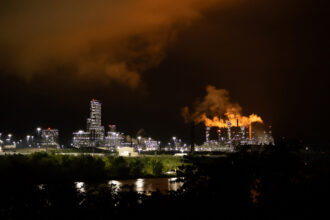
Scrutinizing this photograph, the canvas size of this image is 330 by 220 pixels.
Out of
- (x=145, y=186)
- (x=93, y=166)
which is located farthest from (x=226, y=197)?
(x=93, y=166)

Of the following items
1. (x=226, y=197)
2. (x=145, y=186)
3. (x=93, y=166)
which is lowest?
(x=145, y=186)

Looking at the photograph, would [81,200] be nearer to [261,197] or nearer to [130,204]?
[130,204]

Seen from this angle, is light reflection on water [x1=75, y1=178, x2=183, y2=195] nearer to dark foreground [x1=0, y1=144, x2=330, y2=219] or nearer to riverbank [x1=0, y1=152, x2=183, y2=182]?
dark foreground [x1=0, y1=144, x2=330, y2=219]

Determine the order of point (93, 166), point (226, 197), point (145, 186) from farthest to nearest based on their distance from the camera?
point (93, 166) < point (145, 186) < point (226, 197)

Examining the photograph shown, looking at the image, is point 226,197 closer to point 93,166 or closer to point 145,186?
point 145,186

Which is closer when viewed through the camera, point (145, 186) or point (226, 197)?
point (226, 197)

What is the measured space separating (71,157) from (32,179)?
6412 cm

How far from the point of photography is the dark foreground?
24.4 feet

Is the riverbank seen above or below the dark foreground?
below

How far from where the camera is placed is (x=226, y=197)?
7.76 metres

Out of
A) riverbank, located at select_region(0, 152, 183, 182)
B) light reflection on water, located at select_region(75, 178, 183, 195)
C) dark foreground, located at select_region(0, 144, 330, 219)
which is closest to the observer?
dark foreground, located at select_region(0, 144, 330, 219)

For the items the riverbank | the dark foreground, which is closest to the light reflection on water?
the dark foreground

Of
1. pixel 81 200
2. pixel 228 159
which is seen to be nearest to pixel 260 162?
pixel 228 159

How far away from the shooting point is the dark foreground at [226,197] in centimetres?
744
